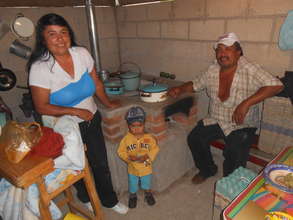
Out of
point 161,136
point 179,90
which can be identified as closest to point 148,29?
point 179,90

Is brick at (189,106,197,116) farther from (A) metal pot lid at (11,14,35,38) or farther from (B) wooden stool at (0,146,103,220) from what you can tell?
(A) metal pot lid at (11,14,35,38)

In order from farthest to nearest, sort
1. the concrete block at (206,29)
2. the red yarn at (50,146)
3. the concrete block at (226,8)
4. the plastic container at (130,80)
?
the plastic container at (130,80) < the concrete block at (206,29) < the concrete block at (226,8) < the red yarn at (50,146)

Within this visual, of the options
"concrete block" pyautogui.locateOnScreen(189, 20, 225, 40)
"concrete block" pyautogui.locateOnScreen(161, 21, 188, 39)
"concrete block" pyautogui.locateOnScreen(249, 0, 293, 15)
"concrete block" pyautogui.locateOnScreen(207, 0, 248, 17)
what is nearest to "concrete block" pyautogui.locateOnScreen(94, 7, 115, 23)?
"concrete block" pyautogui.locateOnScreen(161, 21, 188, 39)

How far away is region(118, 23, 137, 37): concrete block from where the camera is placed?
3461 mm

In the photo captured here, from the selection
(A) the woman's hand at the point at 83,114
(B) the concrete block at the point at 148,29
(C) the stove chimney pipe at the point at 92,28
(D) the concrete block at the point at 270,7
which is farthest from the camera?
(B) the concrete block at the point at 148,29

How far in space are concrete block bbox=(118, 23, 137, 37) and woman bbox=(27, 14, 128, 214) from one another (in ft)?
5.34

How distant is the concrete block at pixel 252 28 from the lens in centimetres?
220

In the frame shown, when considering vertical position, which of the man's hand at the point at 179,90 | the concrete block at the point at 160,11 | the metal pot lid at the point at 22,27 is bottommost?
the man's hand at the point at 179,90

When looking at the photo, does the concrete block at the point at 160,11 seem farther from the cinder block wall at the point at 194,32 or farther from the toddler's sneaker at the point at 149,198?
the toddler's sneaker at the point at 149,198

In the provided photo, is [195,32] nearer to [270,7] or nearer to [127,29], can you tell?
[270,7]

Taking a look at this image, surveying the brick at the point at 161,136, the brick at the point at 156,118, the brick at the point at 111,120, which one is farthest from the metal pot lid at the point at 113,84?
the brick at the point at 161,136

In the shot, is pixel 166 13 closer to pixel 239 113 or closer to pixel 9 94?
pixel 239 113

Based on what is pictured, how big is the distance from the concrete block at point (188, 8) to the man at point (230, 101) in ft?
2.06

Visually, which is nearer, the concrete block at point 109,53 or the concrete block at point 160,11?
the concrete block at point 160,11
